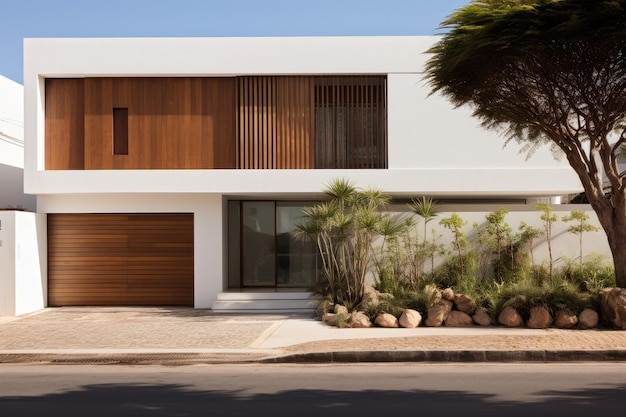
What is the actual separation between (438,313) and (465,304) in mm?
685

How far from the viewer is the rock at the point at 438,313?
15.5 metres

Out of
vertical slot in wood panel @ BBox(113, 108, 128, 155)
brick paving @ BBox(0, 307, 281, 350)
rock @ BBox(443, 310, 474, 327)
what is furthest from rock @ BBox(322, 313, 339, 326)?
vertical slot in wood panel @ BBox(113, 108, 128, 155)

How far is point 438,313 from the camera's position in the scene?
15.5 m

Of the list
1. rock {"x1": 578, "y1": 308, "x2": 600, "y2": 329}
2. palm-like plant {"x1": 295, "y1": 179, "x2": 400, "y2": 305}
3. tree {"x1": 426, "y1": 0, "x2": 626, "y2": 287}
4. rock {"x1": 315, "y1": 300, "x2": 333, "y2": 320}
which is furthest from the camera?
palm-like plant {"x1": 295, "y1": 179, "x2": 400, "y2": 305}

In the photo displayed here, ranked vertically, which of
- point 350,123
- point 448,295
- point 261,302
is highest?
point 350,123

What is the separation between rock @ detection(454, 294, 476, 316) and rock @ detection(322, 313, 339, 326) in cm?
256

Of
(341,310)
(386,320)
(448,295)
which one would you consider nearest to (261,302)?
(341,310)

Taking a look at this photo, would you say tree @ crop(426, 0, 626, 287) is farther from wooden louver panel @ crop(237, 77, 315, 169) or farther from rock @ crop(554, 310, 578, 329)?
wooden louver panel @ crop(237, 77, 315, 169)

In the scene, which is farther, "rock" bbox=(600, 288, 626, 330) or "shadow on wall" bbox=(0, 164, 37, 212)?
"shadow on wall" bbox=(0, 164, 37, 212)

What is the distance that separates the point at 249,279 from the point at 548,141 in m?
8.88

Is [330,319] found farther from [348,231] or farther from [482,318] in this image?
[482,318]

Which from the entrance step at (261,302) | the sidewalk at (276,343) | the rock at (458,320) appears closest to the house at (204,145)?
the entrance step at (261,302)

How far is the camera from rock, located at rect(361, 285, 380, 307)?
645 inches

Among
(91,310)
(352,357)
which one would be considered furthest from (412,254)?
(91,310)
